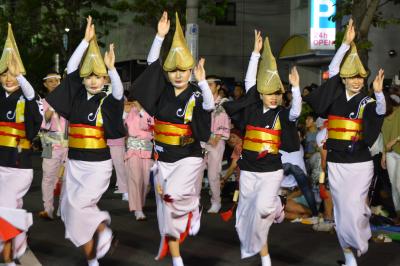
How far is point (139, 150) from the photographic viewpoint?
42.7 feet

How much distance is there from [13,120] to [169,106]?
4.94 ft

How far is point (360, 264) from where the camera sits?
909 centimetres

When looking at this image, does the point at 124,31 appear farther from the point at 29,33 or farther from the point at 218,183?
the point at 218,183

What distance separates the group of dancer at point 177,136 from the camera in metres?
8.20

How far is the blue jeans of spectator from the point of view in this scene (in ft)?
40.0

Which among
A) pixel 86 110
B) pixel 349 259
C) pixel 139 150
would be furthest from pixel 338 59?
pixel 139 150

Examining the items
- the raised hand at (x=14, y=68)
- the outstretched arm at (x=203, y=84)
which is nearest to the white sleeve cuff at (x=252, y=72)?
the outstretched arm at (x=203, y=84)

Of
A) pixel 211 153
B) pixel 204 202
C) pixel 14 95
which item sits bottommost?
pixel 204 202

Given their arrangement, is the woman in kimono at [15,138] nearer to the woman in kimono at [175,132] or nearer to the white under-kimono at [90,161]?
the white under-kimono at [90,161]

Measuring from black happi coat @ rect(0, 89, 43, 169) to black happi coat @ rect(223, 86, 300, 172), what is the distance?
1.85 metres

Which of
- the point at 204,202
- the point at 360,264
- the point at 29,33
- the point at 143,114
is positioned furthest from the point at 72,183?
the point at 29,33

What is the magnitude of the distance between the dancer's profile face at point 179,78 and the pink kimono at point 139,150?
435 centimetres

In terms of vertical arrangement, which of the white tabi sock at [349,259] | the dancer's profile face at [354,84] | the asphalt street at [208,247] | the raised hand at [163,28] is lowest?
the asphalt street at [208,247]

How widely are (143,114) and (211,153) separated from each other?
1.20 metres
